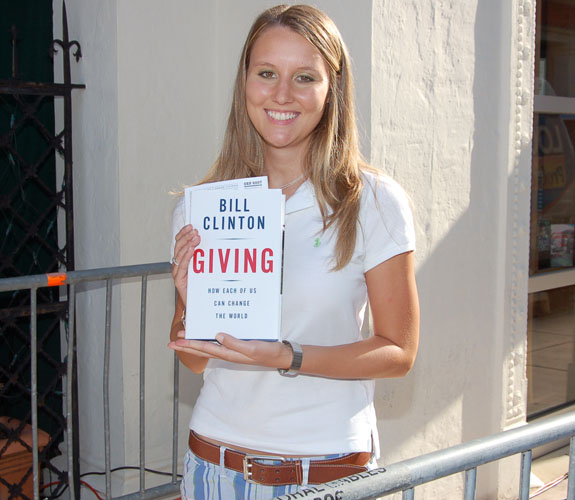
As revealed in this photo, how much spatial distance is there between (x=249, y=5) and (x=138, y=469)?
2.44 m

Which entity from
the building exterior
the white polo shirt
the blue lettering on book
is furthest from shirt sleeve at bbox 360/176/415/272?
the building exterior

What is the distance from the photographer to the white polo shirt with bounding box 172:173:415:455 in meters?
1.90

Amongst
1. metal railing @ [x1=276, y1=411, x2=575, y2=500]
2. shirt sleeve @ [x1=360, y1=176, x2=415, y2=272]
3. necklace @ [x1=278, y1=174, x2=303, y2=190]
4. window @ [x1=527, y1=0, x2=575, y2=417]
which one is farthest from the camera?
window @ [x1=527, y1=0, x2=575, y2=417]

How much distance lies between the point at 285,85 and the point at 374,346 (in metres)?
0.69

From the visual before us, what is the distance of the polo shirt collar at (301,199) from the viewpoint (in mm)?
1979

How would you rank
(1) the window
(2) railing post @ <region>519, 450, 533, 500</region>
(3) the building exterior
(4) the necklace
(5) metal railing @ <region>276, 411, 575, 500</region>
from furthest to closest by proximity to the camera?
(1) the window
(3) the building exterior
(4) the necklace
(2) railing post @ <region>519, 450, 533, 500</region>
(5) metal railing @ <region>276, 411, 575, 500</region>

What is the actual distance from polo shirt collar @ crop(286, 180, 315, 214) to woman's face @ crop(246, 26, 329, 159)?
0.13 meters

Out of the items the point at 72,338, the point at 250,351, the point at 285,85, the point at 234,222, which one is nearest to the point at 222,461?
the point at 250,351

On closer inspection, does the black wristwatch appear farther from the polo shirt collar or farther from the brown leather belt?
the polo shirt collar

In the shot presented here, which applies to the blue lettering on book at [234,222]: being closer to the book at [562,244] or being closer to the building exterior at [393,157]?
the building exterior at [393,157]

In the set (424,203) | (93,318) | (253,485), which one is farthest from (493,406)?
(253,485)

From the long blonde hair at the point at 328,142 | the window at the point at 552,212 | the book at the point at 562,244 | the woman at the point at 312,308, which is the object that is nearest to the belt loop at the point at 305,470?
the woman at the point at 312,308

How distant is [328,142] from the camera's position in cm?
201

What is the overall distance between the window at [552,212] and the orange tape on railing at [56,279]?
3262mm
